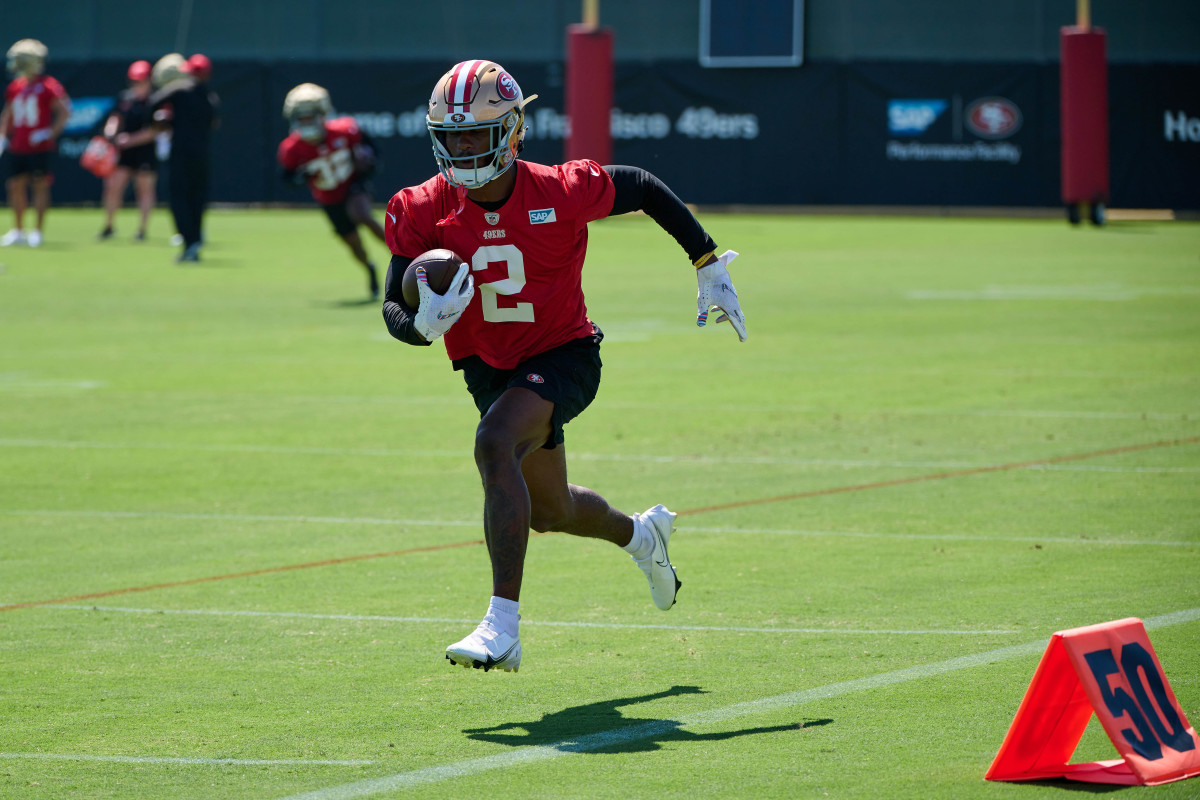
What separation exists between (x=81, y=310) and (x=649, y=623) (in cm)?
1319

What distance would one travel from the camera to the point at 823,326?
1711cm

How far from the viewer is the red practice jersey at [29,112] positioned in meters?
26.7

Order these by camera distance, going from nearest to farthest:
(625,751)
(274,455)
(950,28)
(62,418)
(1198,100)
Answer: (625,751) < (274,455) < (62,418) < (1198,100) < (950,28)

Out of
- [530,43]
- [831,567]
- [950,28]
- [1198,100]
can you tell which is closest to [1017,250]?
[1198,100]

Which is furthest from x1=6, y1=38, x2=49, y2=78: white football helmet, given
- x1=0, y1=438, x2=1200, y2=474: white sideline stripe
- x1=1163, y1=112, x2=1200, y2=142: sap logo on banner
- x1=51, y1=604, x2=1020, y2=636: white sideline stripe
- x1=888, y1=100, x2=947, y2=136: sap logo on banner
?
x1=51, y1=604, x2=1020, y2=636: white sideline stripe

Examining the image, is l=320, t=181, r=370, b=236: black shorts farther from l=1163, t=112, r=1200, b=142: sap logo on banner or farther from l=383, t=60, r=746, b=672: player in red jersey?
l=1163, t=112, r=1200, b=142: sap logo on banner

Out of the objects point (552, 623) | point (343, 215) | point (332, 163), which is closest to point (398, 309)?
point (552, 623)

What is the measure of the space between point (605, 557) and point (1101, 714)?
3730 mm

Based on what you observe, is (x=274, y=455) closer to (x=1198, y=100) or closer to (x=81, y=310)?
(x=81, y=310)

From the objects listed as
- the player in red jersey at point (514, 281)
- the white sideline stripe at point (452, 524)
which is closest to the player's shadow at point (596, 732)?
the player in red jersey at point (514, 281)

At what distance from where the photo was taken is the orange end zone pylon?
4.52m

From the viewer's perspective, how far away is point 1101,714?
177 inches

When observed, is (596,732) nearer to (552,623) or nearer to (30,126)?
(552,623)

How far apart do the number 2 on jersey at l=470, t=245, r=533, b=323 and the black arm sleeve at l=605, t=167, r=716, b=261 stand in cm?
41
